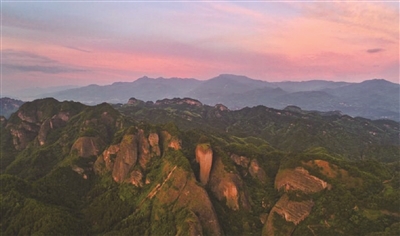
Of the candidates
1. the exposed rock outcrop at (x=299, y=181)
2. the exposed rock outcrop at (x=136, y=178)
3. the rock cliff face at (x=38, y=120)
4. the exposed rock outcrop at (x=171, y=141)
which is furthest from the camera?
the rock cliff face at (x=38, y=120)

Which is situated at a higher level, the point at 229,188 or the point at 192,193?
the point at 192,193

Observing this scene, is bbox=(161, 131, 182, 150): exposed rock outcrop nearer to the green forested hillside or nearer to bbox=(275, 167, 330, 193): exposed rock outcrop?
the green forested hillside

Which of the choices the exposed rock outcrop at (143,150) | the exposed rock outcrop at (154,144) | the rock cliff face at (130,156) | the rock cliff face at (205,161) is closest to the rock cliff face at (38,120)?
the rock cliff face at (130,156)

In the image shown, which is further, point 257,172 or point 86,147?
point 86,147

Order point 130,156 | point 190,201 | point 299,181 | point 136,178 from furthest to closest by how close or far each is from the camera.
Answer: point 130,156 < point 136,178 < point 299,181 < point 190,201

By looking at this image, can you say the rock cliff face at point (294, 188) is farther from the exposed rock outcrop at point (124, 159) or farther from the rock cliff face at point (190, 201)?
the exposed rock outcrop at point (124, 159)

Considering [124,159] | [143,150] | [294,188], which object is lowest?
[294,188]

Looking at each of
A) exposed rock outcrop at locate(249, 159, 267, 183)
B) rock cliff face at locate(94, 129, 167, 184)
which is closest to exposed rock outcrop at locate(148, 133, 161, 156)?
rock cliff face at locate(94, 129, 167, 184)

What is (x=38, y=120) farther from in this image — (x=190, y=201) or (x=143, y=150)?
(x=190, y=201)

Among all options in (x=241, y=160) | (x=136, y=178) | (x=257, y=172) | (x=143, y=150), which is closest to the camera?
(x=136, y=178)

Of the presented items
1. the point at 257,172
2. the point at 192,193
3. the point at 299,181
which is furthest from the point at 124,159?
the point at 299,181
